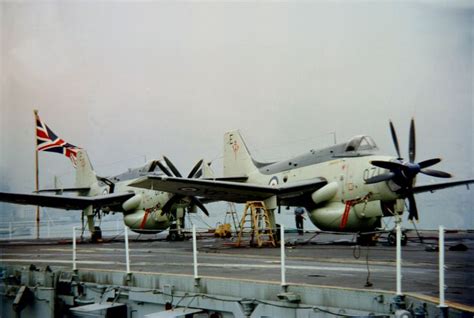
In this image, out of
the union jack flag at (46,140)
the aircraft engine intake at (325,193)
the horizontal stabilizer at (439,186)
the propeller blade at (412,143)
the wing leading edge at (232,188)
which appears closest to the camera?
the propeller blade at (412,143)

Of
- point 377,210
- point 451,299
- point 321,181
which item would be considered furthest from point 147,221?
point 451,299

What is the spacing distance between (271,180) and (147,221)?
8.24 meters

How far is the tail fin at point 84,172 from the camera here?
43.3 metres

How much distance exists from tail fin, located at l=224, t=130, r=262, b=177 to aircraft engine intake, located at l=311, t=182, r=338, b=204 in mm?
8187

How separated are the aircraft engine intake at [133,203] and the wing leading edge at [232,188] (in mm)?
7856

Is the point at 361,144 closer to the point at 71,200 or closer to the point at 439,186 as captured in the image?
the point at 439,186

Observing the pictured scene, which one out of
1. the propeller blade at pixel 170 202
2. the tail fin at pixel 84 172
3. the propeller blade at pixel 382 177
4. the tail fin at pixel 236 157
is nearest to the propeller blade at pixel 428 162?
the propeller blade at pixel 382 177

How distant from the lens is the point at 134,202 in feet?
108

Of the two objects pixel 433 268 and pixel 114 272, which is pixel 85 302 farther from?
pixel 433 268

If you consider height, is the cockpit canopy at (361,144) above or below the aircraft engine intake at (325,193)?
above

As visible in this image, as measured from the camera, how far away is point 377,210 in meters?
23.3

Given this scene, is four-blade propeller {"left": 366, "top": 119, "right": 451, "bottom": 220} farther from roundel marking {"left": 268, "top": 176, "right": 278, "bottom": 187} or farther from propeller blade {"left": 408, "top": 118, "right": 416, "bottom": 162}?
roundel marking {"left": 268, "top": 176, "right": 278, "bottom": 187}

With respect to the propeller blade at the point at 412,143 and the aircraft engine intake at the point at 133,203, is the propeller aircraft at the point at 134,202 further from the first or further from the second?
the propeller blade at the point at 412,143

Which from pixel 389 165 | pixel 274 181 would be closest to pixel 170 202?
pixel 274 181
